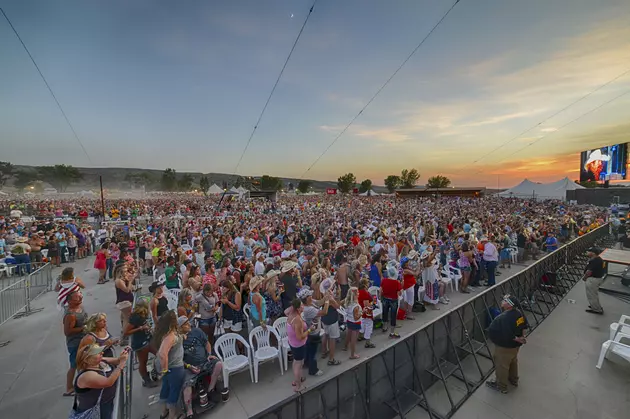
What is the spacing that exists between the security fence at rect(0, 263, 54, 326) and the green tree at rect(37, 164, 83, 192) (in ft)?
373

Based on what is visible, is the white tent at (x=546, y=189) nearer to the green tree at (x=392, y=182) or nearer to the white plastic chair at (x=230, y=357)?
the white plastic chair at (x=230, y=357)

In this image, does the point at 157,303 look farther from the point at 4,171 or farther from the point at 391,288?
the point at 4,171

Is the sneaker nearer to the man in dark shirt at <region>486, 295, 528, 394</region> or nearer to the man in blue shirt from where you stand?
the man in dark shirt at <region>486, 295, 528, 394</region>

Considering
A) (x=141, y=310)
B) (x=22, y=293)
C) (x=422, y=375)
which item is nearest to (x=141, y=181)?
(x=22, y=293)

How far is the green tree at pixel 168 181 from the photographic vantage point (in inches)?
4791

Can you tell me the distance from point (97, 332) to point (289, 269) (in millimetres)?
3150

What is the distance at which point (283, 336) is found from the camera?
4820 mm

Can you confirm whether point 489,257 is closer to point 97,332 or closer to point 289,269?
point 289,269

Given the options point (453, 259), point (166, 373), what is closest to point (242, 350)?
point (166, 373)

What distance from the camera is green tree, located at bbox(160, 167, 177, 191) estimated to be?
121688 millimetres

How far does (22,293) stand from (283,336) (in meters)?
7.03

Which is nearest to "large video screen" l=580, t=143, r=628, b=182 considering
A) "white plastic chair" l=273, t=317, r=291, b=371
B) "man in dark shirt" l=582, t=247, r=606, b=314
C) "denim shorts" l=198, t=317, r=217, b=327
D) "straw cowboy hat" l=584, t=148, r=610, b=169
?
"straw cowboy hat" l=584, t=148, r=610, b=169

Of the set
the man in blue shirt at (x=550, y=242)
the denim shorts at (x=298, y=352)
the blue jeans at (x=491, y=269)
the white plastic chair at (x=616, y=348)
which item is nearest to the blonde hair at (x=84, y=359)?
the denim shorts at (x=298, y=352)

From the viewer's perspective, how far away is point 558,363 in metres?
4.70
